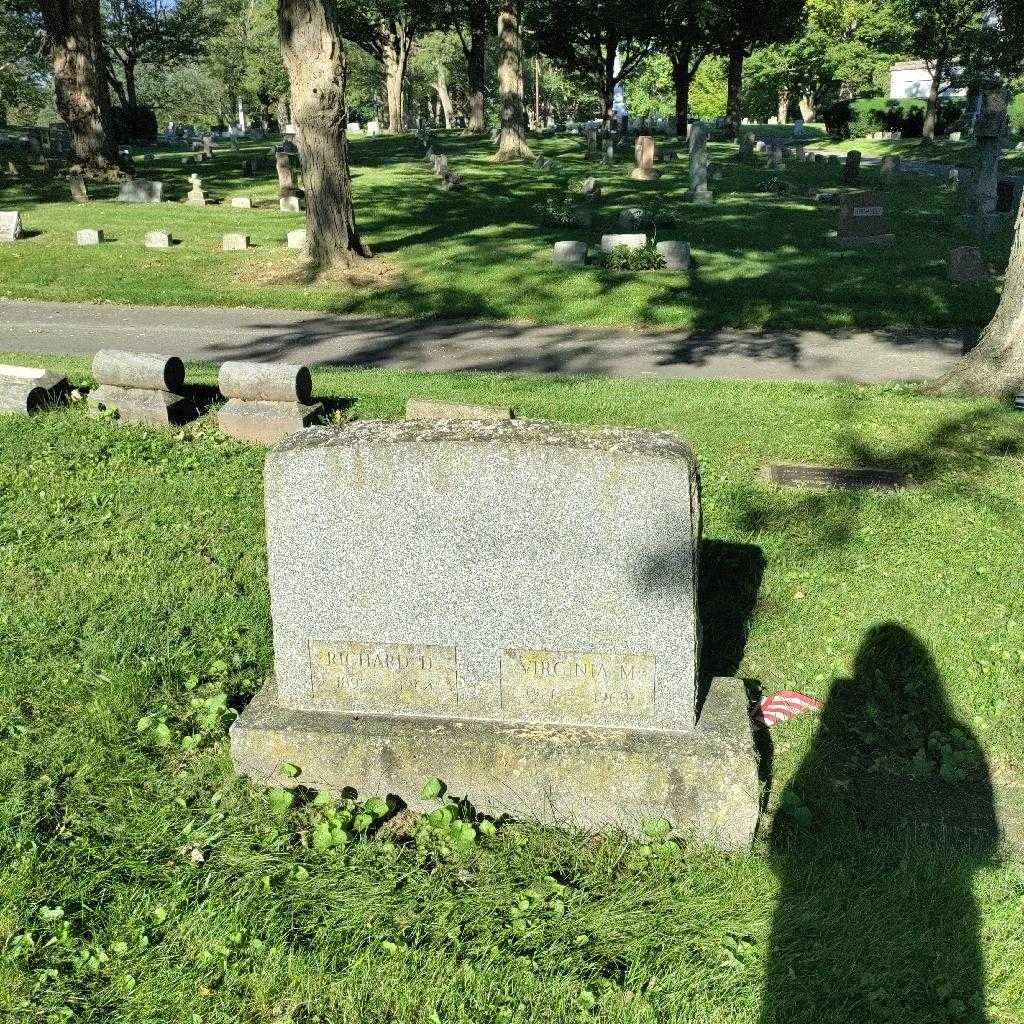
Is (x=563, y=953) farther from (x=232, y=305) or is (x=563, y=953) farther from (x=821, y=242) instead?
(x=821, y=242)

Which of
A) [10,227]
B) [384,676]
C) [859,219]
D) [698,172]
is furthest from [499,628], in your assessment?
[698,172]

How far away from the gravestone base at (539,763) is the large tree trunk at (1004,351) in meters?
6.47

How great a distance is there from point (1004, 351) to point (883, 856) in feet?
22.7

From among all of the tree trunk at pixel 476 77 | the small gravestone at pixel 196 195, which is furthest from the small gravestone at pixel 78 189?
the tree trunk at pixel 476 77

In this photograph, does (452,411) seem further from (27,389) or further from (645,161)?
(645,161)

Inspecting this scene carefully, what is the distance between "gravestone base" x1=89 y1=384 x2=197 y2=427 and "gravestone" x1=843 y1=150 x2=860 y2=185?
27.6 metres

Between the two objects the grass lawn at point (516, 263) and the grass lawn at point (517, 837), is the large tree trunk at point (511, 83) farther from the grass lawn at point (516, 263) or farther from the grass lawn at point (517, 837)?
the grass lawn at point (517, 837)

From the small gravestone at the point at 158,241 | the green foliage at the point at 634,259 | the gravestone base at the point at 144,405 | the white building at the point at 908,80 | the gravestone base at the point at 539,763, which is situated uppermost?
the white building at the point at 908,80

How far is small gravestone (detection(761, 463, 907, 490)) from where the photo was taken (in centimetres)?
746

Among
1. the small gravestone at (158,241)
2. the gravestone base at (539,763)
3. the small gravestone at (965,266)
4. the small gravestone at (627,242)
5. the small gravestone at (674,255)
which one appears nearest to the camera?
the gravestone base at (539,763)

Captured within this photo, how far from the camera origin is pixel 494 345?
13.1 meters

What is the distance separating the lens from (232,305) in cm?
1623

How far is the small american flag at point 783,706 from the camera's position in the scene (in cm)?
489

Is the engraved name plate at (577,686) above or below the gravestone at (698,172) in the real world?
below
